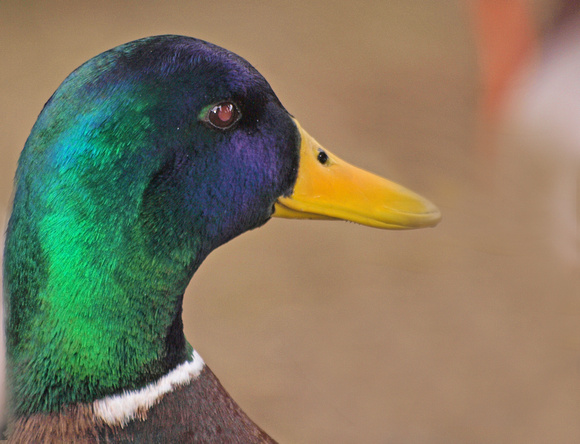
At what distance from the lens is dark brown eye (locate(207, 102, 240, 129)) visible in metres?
0.94

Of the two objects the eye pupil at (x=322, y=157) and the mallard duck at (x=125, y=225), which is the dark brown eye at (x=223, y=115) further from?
the eye pupil at (x=322, y=157)

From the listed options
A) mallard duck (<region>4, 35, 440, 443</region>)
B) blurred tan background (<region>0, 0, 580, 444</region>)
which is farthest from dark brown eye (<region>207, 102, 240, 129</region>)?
blurred tan background (<region>0, 0, 580, 444</region>)

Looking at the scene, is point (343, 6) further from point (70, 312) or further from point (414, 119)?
point (70, 312)

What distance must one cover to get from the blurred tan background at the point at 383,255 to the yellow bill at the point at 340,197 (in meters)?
1.38

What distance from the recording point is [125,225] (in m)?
0.88

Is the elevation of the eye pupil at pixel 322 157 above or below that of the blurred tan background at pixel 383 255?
above

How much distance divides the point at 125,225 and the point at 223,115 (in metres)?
0.21

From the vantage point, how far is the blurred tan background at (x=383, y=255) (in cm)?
238

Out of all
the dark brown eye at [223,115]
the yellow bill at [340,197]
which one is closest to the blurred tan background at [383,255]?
the yellow bill at [340,197]

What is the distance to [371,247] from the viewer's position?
9.50 feet

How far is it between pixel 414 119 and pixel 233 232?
2.71 metres

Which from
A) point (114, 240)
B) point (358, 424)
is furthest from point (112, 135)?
point (358, 424)

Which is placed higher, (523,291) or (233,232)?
(233,232)

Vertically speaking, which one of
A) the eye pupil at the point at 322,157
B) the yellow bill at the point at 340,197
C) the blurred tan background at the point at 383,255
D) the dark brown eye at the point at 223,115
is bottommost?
the blurred tan background at the point at 383,255
